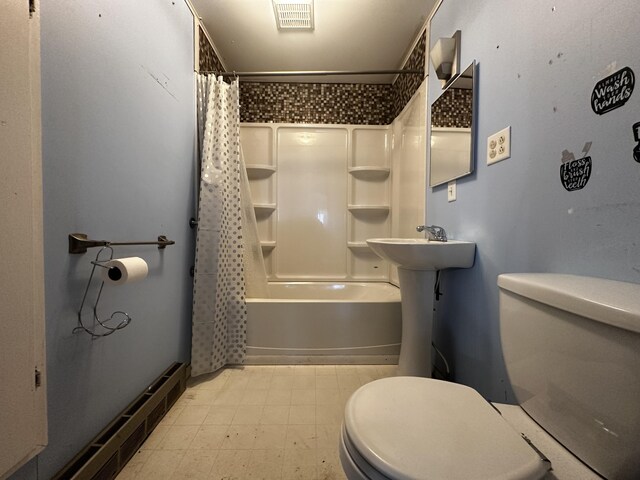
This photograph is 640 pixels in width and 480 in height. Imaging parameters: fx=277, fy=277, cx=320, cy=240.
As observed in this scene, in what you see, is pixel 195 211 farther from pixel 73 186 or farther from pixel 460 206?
pixel 460 206

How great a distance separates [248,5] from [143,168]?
1320 mm

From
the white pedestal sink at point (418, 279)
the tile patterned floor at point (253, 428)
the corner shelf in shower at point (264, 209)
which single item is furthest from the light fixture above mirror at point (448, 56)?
the tile patterned floor at point (253, 428)

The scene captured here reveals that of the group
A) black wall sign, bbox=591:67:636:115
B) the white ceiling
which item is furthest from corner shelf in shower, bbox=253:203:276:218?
black wall sign, bbox=591:67:636:115

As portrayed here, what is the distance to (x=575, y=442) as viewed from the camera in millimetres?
570

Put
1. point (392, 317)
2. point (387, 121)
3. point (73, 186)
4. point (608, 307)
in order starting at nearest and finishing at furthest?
point (608, 307)
point (73, 186)
point (392, 317)
point (387, 121)

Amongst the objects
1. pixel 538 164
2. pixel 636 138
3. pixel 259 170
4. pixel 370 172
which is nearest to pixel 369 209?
pixel 370 172

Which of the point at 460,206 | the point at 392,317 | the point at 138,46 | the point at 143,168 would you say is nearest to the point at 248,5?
the point at 138,46

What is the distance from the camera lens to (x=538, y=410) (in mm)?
666

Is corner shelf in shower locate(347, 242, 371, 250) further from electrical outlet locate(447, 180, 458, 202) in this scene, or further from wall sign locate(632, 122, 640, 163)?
wall sign locate(632, 122, 640, 163)

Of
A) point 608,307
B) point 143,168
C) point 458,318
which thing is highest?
point 143,168

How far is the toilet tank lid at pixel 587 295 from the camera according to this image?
18.6 inches

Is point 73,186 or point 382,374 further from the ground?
point 73,186

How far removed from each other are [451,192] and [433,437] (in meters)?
1.26

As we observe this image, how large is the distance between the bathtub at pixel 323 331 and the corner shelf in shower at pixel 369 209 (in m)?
1.08
